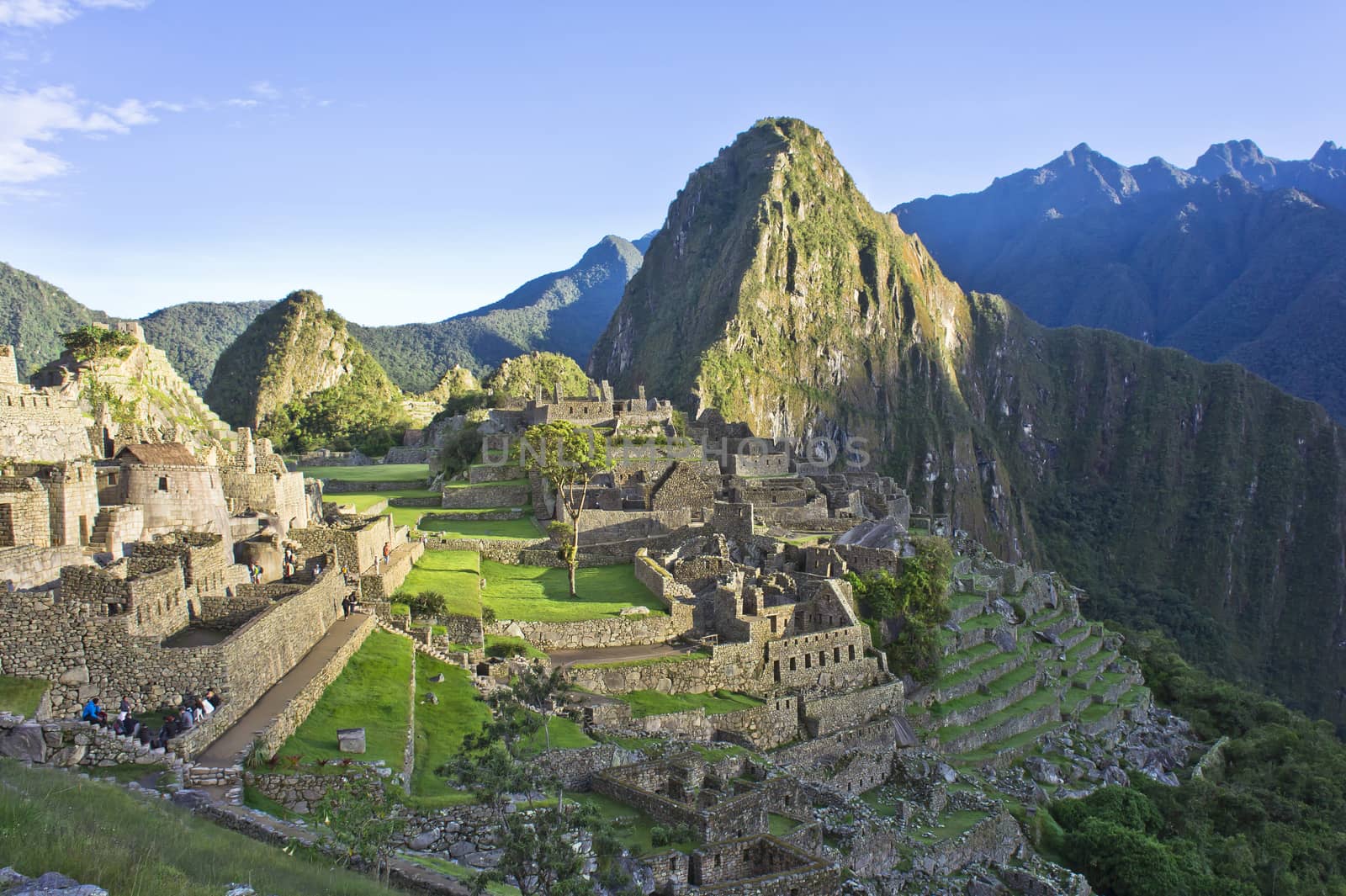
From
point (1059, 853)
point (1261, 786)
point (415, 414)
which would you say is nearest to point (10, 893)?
point (1059, 853)

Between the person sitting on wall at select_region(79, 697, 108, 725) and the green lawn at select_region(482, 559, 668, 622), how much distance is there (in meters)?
13.0

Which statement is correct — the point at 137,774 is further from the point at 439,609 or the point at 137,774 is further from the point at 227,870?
the point at 439,609

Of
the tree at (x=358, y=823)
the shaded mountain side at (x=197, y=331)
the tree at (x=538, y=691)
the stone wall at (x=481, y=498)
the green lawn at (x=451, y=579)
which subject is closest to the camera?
the tree at (x=358, y=823)

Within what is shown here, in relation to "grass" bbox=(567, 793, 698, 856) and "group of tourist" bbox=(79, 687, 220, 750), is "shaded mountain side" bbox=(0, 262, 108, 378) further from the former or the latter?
"grass" bbox=(567, 793, 698, 856)

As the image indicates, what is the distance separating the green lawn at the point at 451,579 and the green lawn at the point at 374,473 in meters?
20.4

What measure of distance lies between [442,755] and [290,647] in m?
3.52

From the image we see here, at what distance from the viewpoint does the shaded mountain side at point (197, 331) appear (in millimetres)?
141625

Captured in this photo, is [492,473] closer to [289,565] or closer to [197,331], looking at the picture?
[289,565]

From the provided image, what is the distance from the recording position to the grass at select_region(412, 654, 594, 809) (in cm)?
1480

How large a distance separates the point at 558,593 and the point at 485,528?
8736 mm

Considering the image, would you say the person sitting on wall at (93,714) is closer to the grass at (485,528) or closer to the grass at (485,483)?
the grass at (485,528)

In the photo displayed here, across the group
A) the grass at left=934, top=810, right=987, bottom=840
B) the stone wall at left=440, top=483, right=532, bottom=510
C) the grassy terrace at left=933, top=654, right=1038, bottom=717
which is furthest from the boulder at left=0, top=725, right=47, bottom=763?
the stone wall at left=440, top=483, right=532, bottom=510

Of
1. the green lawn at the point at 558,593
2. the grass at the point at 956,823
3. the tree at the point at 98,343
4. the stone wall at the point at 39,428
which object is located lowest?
the grass at the point at 956,823

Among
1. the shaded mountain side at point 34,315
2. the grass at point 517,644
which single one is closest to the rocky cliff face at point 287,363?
the shaded mountain side at point 34,315
